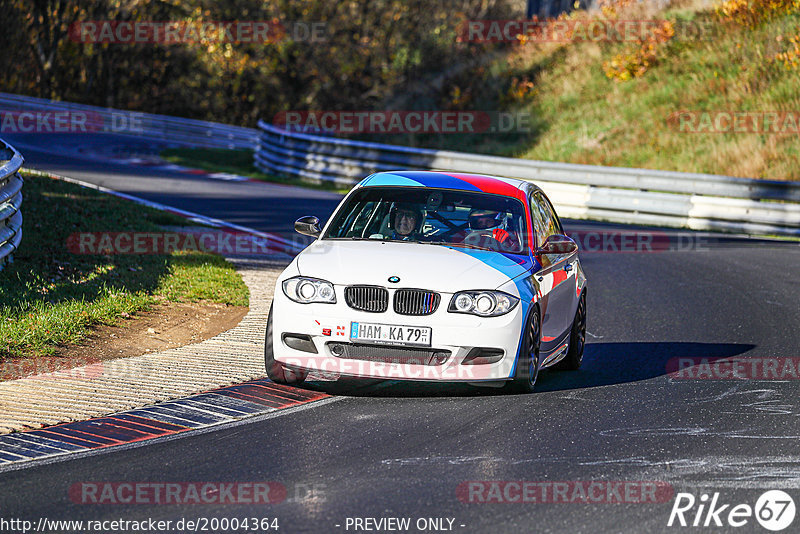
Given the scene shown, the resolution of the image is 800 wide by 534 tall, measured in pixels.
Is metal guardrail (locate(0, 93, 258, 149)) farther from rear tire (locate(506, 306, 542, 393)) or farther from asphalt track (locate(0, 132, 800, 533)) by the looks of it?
rear tire (locate(506, 306, 542, 393))

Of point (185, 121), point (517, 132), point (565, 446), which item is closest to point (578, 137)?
point (517, 132)

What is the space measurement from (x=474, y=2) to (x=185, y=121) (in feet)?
65.8

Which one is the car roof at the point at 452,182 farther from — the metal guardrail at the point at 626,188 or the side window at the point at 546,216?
the metal guardrail at the point at 626,188

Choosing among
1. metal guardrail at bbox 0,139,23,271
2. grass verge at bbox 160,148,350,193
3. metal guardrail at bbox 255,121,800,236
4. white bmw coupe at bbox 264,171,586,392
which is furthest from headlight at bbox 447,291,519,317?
grass verge at bbox 160,148,350,193

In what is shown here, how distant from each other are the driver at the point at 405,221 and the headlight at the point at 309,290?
1.14 m

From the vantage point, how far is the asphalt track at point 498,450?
18.6 feet

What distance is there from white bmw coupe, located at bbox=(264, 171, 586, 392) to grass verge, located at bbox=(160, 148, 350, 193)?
58.5 feet

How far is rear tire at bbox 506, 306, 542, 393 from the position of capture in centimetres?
817

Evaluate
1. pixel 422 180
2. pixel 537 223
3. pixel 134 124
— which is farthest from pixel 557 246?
pixel 134 124

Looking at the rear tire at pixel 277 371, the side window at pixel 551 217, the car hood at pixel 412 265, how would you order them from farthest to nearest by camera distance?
1. the side window at pixel 551 217
2. the rear tire at pixel 277 371
3. the car hood at pixel 412 265

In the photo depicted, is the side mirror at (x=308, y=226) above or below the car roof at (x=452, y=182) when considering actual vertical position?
below

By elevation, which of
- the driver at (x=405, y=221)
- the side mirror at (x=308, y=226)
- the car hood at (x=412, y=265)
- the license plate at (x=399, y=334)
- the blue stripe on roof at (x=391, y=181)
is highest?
the blue stripe on roof at (x=391, y=181)

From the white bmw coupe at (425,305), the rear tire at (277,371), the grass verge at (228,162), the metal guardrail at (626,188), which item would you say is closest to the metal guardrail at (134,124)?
the grass verge at (228,162)

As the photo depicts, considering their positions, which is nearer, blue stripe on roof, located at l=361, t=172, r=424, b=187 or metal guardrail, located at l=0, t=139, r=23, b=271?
blue stripe on roof, located at l=361, t=172, r=424, b=187
